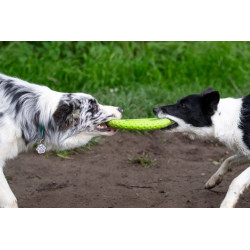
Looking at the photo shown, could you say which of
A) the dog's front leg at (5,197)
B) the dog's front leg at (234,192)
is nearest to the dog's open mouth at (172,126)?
the dog's front leg at (234,192)

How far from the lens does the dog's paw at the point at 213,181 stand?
639 centimetres

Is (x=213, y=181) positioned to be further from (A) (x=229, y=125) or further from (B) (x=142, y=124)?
(B) (x=142, y=124)

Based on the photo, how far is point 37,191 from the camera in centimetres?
664

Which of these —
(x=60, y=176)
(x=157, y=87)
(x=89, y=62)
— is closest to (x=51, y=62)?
(x=89, y=62)

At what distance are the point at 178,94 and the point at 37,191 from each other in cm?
366

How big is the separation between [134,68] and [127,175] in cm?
354

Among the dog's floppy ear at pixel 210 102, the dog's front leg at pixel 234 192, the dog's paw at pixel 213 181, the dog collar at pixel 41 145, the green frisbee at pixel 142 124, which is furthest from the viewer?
the dog's paw at pixel 213 181

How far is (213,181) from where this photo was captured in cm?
644

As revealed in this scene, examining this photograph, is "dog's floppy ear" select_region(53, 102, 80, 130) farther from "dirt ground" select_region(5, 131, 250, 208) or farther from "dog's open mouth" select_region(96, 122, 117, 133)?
"dirt ground" select_region(5, 131, 250, 208)

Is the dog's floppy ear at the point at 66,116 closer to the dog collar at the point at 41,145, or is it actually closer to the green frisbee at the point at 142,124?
the dog collar at the point at 41,145

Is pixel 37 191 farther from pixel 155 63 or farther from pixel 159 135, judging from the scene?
pixel 155 63

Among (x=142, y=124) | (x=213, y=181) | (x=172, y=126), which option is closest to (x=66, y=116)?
(x=142, y=124)

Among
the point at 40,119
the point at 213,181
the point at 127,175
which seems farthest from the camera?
the point at 127,175

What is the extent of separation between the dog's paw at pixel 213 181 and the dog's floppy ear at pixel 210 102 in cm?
94
